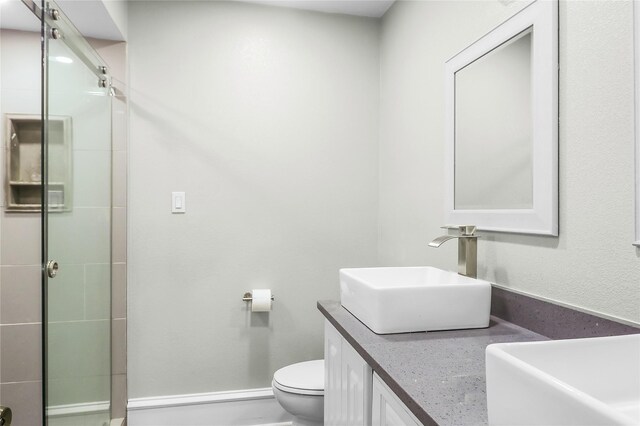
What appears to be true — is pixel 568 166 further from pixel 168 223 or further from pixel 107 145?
pixel 107 145

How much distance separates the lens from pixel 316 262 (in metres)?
2.39

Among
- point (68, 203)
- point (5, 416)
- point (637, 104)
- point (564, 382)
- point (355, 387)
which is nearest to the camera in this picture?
point (564, 382)

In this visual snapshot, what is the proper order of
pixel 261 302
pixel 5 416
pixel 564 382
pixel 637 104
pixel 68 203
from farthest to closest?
pixel 261 302 → pixel 5 416 → pixel 68 203 → pixel 637 104 → pixel 564 382

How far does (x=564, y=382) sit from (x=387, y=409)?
429 mm

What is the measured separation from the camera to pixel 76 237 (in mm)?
1671

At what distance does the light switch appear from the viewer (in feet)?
7.22

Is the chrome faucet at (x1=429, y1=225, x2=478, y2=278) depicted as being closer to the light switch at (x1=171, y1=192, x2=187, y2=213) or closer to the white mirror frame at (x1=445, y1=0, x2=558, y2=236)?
the white mirror frame at (x1=445, y1=0, x2=558, y2=236)

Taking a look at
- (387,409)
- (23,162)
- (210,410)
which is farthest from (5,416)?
(387,409)

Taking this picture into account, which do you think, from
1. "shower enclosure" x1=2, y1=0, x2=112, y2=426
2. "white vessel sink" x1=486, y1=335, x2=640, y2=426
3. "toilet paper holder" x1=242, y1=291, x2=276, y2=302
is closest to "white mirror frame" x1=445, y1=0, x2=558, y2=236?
"white vessel sink" x1=486, y1=335, x2=640, y2=426

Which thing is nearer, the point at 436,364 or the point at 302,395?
the point at 436,364

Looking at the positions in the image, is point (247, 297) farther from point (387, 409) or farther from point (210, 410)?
point (387, 409)

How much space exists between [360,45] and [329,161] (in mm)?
748

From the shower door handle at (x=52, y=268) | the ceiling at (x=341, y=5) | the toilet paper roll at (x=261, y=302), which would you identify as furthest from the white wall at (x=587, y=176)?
the shower door handle at (x=52, y=268)

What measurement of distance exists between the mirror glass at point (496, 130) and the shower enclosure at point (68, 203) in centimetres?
156
